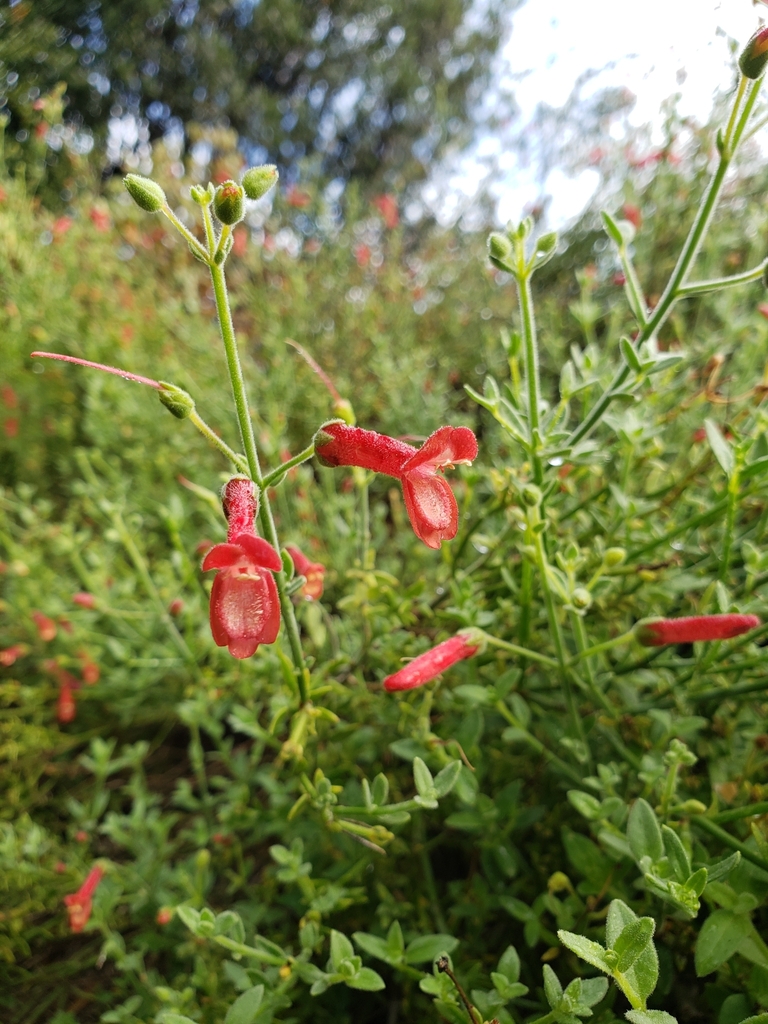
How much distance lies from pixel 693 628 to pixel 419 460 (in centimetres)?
43

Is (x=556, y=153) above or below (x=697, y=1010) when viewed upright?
above

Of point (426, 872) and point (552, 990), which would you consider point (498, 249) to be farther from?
point (426, 872)

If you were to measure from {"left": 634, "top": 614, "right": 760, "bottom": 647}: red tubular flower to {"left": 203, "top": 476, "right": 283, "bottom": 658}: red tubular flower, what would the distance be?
50 cm

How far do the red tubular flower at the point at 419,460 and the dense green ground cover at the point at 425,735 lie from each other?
151mm

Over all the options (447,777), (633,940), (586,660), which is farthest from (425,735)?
(633,940)

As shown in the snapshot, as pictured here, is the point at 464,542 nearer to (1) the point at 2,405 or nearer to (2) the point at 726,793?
(2) the point at 726,793

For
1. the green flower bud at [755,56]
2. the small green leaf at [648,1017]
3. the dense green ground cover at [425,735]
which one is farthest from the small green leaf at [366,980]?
the green flower bud at [755,56]

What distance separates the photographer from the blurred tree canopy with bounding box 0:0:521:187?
719cm

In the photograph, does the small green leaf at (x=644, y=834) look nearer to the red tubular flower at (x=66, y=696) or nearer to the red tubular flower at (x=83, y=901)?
the red tubular flower at (x=83, y=901)

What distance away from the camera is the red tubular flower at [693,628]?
753 mm

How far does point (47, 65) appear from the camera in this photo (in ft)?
17.7

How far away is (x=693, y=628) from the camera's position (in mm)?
775

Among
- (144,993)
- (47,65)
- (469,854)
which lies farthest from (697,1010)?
(47,65)

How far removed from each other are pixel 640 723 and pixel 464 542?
420mm
